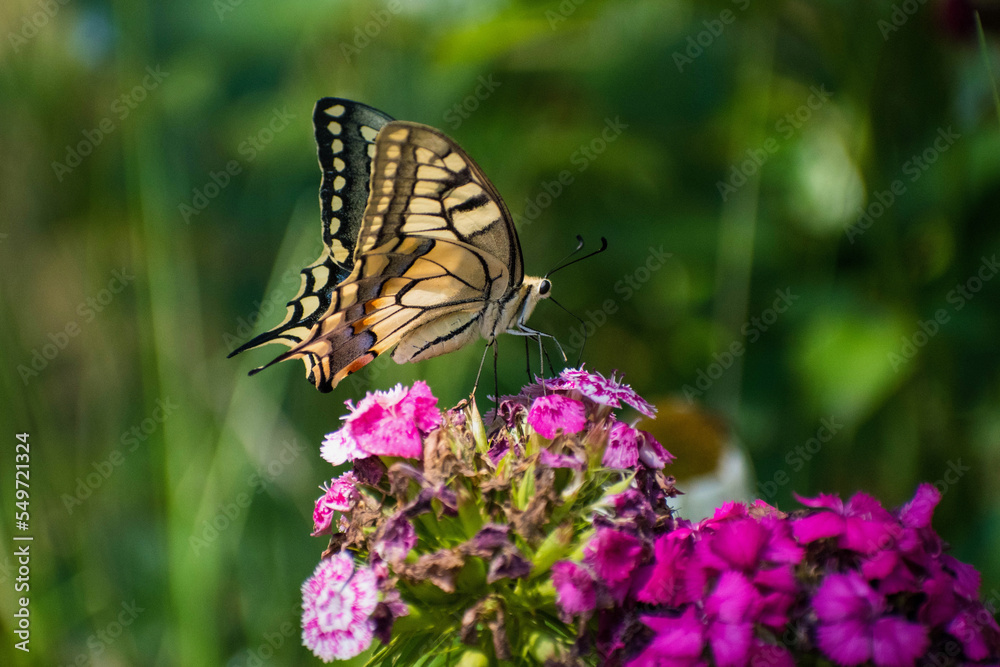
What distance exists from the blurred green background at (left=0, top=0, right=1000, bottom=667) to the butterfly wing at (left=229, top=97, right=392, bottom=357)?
3.20ft

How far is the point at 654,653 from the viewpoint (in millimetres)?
1257

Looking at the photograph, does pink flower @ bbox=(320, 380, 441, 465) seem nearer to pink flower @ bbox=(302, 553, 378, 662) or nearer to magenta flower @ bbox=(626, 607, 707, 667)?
pink flower @ bbox=(302, 553, 378, 662)

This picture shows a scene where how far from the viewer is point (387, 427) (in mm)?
1528

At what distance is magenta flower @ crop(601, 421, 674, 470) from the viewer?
5.03ft

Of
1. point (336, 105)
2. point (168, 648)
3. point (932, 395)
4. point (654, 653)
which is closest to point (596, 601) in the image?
point (654, 653)

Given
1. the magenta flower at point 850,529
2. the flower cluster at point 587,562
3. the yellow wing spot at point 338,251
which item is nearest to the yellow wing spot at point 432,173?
the yellow wing spot at point 338,251

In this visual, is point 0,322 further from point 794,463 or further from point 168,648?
point 794,463

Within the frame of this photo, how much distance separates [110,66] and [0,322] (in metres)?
1.48

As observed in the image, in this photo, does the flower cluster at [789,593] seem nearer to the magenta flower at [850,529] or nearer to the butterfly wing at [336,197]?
the magenta flower at [850,529]

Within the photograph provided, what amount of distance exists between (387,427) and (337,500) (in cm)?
20

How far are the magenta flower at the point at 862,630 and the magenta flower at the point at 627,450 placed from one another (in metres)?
0.40

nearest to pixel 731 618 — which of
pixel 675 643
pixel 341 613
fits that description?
pixel 675 643

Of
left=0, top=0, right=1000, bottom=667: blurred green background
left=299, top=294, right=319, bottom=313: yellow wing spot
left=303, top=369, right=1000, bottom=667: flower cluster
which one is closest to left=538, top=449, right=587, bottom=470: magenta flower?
left=303, top=369, right=1000, bottom=667: flower cluster

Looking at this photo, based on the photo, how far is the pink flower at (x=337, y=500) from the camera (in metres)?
1.58
